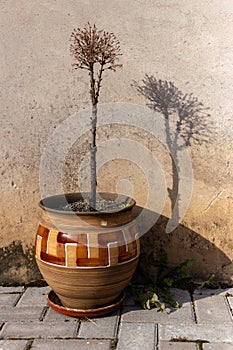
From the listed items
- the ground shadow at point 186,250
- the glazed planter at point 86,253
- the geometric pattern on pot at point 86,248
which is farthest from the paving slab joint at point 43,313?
the ground shadow at point 186,250

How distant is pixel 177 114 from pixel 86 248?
1.26 metres

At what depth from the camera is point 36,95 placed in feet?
12.0

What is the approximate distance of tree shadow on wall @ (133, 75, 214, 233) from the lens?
11.8 feet

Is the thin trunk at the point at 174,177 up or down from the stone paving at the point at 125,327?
up

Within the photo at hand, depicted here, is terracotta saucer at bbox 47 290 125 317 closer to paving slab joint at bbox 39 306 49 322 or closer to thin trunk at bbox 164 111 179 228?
paving slab joint at bbox 39 306 49 322

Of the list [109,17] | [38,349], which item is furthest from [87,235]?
[109,17]

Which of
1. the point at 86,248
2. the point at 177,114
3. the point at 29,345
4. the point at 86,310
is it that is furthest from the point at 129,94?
the point at 29,345

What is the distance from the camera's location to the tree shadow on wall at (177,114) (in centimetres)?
361

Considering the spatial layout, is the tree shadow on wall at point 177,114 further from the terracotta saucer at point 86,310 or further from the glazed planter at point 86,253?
the terracotta saucer at point 86,310

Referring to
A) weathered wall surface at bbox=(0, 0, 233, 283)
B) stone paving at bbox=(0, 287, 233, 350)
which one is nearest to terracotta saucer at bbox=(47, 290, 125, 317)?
stone paving at bbox=(0, 287, 233, 350)

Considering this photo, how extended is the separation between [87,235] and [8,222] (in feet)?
3.09

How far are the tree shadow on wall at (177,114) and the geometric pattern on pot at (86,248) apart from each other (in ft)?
2.79

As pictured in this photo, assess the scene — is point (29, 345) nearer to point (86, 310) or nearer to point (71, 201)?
point (86, 310)

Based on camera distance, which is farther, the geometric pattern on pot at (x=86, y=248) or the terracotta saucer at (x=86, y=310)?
the terracotta saucer at (x=86, y=310)
